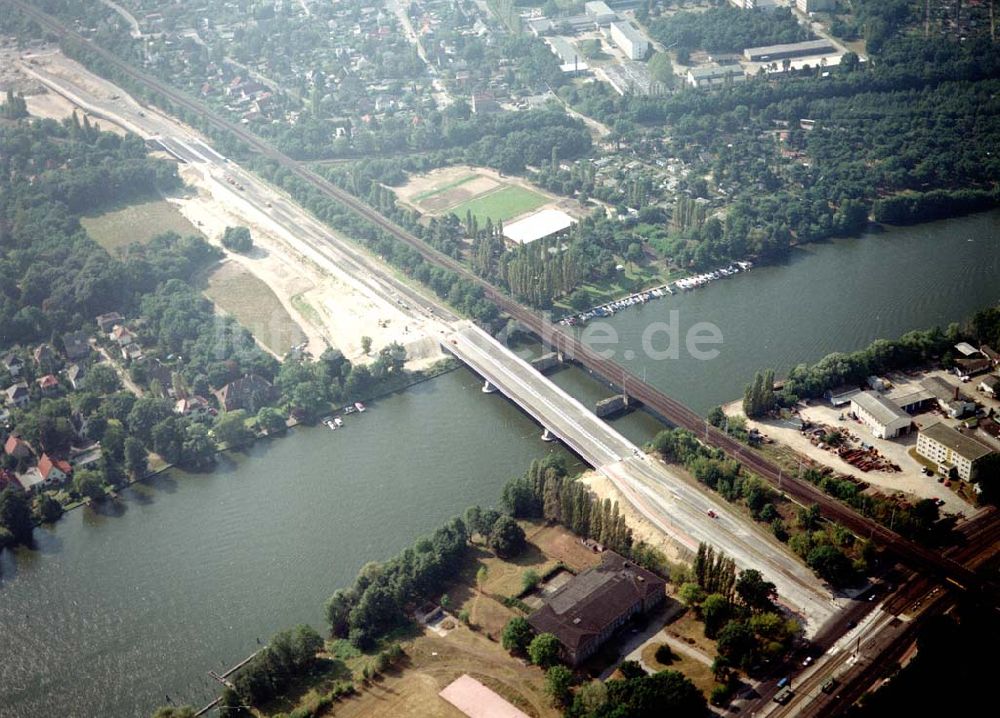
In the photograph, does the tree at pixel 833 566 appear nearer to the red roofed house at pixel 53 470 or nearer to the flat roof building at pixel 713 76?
the red roofed house at pixel 53 470

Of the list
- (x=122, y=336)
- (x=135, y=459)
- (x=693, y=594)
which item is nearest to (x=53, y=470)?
(x=135, y=459)

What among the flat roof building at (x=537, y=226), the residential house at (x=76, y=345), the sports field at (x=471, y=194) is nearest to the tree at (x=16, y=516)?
the residential house at (x=76, y=345)

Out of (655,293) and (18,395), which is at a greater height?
(655,293)

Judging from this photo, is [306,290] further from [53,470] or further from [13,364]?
[53,470]

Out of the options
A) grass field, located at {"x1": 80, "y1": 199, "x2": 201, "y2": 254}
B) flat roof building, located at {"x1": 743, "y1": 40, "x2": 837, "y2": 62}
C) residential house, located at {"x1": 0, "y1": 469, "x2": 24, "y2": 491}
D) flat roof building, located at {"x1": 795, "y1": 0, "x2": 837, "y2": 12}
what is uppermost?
flat roof building, located at {"x1": 795, "y1": 0, "x2": 837, "y2": 12}

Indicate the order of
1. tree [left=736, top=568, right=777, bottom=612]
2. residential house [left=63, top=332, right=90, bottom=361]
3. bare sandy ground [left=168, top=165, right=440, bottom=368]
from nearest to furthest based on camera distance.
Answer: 1. tree [left=736, top=568, right=777, bottom=612]
2. residential house [left=63, top=332, right=90, bottom=361]
3. bare sandy ground [left=168, top=165, right=440, bottom=368]

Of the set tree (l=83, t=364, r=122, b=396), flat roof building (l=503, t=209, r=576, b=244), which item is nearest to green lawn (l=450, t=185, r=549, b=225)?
flat roof building (l=503, t=209, r=576, b=244)

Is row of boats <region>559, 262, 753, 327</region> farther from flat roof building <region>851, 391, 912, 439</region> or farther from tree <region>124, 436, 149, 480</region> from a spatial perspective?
tree <region>124, 436, 149, 480</region>
